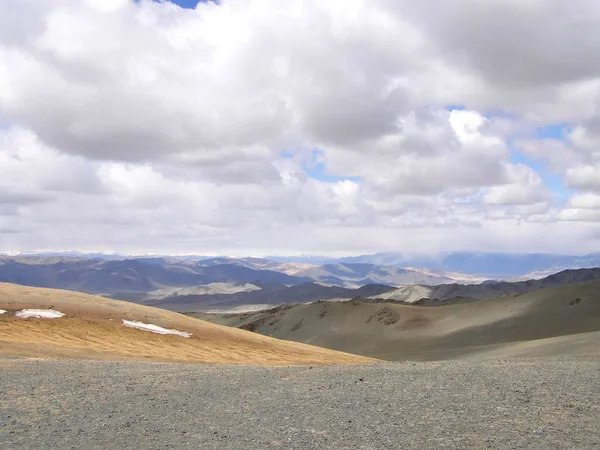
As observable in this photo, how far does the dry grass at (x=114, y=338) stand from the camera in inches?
890

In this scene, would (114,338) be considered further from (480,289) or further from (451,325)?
(480,289)

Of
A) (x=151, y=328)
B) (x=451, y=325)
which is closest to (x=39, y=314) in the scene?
(x=151, y=328)

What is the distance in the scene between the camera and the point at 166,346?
2717cm

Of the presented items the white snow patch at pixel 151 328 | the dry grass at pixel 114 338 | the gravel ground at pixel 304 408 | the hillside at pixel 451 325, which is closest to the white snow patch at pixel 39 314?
the dry grass at pixel 114 338

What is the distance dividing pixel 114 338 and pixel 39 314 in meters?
5.91

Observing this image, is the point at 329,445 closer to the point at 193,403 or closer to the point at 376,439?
the point at 376,439

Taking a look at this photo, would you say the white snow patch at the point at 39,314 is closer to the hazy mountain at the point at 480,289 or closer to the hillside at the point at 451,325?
the hillside at the point at 451,325

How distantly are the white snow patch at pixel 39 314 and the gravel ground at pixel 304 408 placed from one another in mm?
14624

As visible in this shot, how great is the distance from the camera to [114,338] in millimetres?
27328

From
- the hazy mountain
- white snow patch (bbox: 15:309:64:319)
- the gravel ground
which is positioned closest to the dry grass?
white snow patch (bbox: 15:309:64:319)

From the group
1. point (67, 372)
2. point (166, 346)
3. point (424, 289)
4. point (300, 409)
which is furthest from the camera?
point (424, 289)

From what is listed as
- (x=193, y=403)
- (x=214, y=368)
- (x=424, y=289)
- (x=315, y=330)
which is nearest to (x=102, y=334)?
(x=214, y=368)

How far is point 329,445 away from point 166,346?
19724mm

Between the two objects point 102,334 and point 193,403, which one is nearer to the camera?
point 193,403
